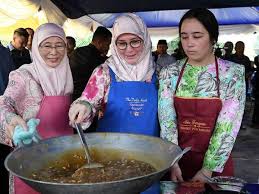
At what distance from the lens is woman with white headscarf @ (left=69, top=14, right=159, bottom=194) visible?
1724 millimetres

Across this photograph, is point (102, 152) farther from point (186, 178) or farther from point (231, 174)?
point (231, 174)

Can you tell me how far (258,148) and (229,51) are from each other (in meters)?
2.23

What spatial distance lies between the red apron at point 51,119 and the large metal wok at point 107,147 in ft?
1.58

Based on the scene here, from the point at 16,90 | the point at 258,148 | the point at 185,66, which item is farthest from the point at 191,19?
the point at 258,148

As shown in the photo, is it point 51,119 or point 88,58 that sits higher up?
point 88,58

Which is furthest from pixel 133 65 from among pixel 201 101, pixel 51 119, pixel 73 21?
pixel 73 21

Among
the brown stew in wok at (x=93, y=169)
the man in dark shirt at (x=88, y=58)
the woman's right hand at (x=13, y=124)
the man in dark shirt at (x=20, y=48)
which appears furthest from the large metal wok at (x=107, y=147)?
the man in dark shirt at (x=20, y=48)

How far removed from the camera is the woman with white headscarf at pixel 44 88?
69.1 inches

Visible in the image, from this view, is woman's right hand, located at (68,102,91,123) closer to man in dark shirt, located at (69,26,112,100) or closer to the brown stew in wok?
the brown stew in wok

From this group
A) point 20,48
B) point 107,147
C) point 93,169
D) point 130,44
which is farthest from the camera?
point 20,48

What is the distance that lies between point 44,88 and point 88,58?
1.51 m

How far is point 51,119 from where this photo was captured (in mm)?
1826

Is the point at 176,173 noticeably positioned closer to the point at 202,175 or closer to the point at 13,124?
the point at 202,175

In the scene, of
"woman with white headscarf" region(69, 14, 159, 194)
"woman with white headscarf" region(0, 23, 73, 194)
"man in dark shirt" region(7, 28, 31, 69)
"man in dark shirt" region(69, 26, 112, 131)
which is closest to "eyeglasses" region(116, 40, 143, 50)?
"woman with white headscarf" region(69, 14, 159, 194)
